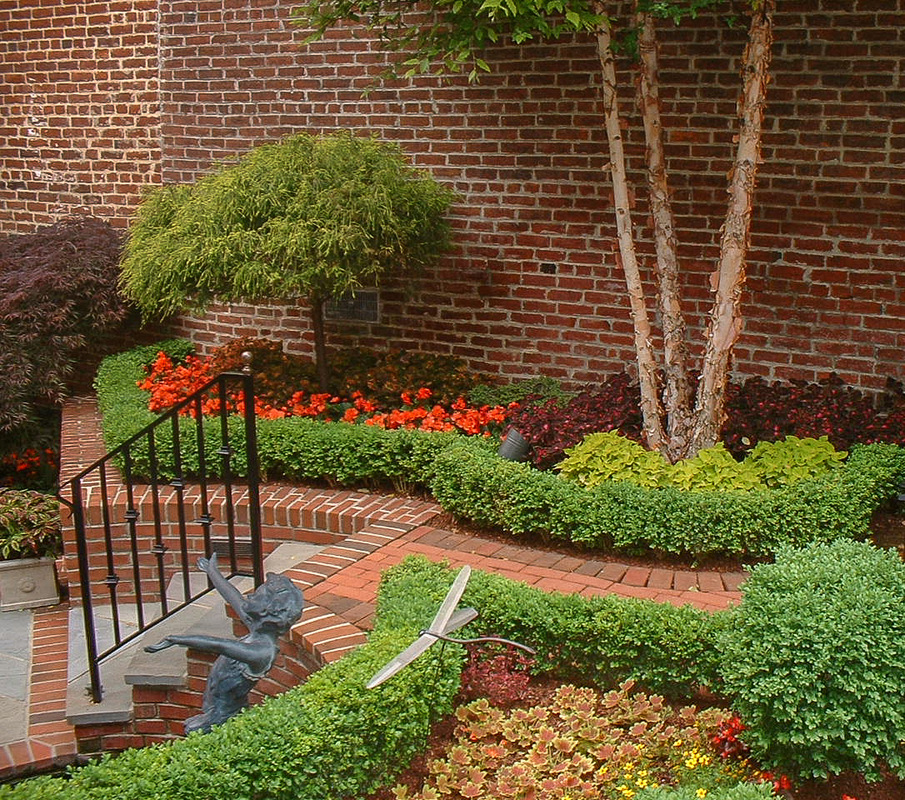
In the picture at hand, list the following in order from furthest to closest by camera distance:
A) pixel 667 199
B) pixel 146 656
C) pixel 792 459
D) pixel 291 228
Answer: pixel 291 228 < pixel 667 199 < pixel 792 459 < pixel 146 656

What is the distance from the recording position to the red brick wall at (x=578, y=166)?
5.85 metres

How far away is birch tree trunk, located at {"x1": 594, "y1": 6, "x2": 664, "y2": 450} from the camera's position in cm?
545

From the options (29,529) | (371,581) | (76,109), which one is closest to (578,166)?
(371,581)

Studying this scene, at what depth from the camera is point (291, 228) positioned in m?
6.21

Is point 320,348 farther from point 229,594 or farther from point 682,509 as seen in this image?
point 229,594

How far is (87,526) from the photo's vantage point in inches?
234

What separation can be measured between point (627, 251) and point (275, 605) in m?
2.84

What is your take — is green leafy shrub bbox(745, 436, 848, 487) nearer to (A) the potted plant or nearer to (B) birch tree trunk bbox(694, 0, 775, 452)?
(B) birch tree trunk bbox(694, 0, 775, 452)

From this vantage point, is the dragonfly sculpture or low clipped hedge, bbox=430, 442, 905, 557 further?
low clipped hedge, bbox=430, 442, 905, 557

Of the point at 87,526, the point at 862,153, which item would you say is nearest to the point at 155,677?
the point at 87,526

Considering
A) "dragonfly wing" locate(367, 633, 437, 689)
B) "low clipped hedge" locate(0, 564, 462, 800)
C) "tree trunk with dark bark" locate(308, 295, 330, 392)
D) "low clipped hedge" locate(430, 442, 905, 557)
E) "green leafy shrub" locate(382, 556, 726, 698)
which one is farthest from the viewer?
"tree trunk with dark bark" locate(308, 295, 330, 392)

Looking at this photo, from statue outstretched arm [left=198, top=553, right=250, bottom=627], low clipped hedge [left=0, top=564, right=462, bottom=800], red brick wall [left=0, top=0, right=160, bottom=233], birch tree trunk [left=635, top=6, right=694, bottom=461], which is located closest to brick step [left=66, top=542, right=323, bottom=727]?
statue outstretched arm [left=198, top=553, right=250, bottom=627]

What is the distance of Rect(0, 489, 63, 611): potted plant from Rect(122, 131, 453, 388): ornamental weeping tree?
4.68 feet

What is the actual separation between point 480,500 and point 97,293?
14.1ft
